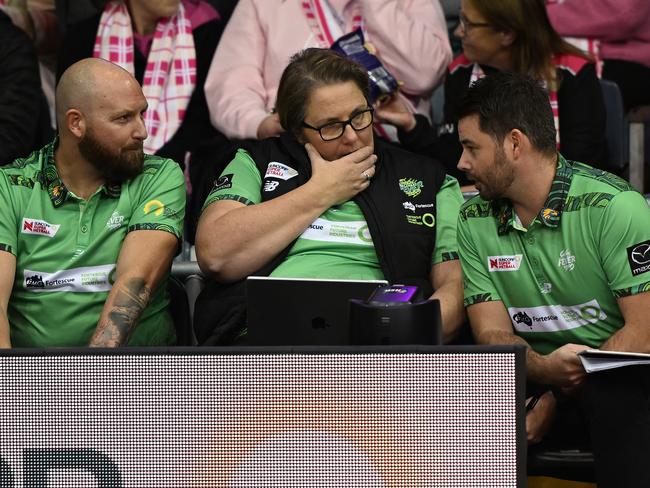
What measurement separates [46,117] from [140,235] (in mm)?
1325

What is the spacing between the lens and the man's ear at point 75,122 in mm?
3650

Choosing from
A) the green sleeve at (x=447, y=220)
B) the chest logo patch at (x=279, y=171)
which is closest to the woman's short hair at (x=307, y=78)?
the chest logo patch at (x=279, y=171)

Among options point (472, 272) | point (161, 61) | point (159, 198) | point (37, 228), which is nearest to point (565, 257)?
point (472, 272)

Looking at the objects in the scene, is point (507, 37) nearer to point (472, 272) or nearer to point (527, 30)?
point (527, 30)

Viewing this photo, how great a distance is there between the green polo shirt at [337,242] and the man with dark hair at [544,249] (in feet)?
0.57

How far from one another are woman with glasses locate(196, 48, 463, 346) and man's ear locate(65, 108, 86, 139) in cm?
46

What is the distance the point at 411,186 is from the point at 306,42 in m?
1.23

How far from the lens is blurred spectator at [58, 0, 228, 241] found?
190 inches

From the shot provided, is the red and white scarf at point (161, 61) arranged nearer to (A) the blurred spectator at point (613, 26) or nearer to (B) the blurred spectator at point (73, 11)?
(B) the blurred spectator at point (73, 11)

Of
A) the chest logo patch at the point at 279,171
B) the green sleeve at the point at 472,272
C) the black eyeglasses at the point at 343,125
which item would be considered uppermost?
the black eyeglasses at the point at 343,125

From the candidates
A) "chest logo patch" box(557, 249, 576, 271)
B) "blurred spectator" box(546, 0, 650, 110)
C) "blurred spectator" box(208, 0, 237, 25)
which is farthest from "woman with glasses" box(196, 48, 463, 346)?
"blurred spectator" box(208, 0, 237, 25)

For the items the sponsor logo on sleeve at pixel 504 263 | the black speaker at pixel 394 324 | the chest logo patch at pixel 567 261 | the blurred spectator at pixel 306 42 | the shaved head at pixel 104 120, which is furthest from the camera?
the blurred spectator at pixel 306 42

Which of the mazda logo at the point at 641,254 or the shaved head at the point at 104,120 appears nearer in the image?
the mazda logo at the point at 641,254

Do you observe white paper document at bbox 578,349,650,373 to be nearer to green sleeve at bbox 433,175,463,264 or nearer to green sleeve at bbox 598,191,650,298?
green sleeve at bbox 598,191,650,298
